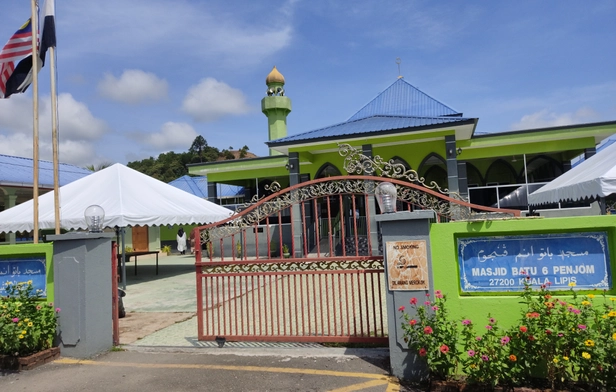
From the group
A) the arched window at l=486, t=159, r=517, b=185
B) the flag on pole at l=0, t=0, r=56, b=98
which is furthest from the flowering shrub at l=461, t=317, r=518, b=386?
the arched window at l=486, t=159, r=517, b=185

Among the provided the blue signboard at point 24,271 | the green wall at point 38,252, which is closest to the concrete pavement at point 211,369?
the green wall at point 38,252

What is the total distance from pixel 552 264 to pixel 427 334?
1451 mm

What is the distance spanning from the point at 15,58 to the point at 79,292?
15.8 ft

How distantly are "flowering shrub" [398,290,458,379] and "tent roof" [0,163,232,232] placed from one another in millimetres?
9031

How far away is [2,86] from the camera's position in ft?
26.1

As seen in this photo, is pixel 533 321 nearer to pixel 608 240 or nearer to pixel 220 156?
pixel 608 240

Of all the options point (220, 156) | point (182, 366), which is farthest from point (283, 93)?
point (220, 156)

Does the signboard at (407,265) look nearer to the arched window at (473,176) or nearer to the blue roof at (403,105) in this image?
the blue roof at (403,105)

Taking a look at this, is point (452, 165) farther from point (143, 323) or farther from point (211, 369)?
point (211, 369)

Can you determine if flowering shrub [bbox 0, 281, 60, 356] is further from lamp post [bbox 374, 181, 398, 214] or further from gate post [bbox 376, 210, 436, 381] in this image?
lamp post [bbox 374, 181, 398, 214]

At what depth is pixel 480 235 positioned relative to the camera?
15.0ft

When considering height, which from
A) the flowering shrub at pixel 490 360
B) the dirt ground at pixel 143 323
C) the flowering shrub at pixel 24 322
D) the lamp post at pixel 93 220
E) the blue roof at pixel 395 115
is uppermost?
the blue roof at pixel 395 115

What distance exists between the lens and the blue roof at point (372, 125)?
1545 cm

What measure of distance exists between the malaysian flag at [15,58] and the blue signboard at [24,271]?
11.7 ft
